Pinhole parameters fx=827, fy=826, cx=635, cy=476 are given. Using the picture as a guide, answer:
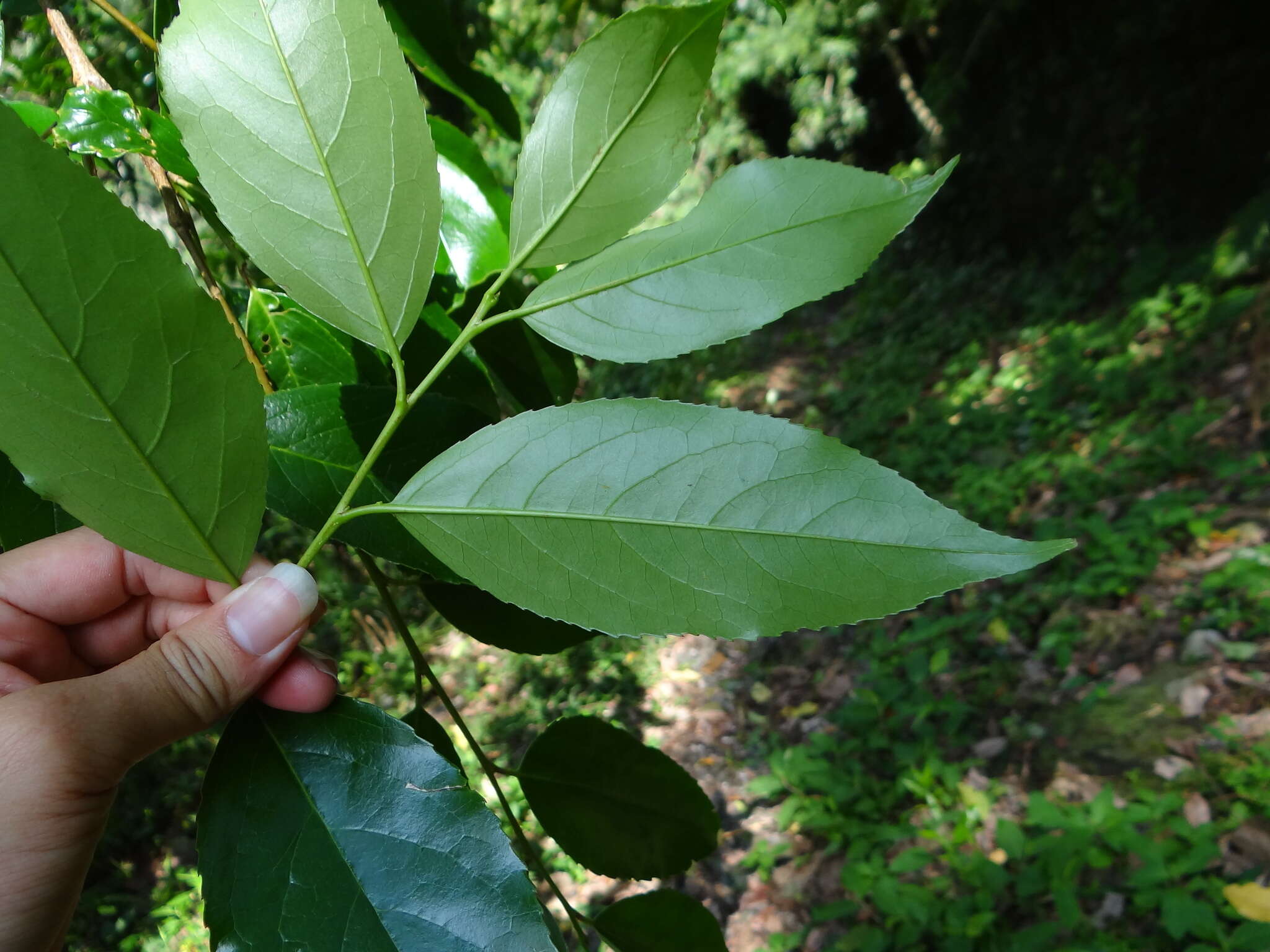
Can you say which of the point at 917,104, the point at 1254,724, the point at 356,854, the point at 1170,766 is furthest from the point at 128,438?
→ the point at 917,104

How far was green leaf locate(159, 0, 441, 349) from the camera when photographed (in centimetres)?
49

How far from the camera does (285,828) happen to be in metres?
0.50

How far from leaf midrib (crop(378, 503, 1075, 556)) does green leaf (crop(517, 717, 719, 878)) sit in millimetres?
384

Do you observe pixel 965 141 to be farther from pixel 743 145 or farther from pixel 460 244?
pixel 460 244

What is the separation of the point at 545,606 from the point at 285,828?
0.68ft

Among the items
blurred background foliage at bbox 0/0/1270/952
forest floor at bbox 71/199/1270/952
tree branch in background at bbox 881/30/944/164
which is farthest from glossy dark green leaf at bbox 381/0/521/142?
tree branch in background at bbox 881/30/944/164

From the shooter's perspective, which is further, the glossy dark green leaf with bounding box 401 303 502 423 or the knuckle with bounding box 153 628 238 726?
the glossy dark green leaf with bounding box 401 303 502 423

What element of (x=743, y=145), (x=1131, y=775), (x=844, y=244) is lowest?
(x=1131, y=775)

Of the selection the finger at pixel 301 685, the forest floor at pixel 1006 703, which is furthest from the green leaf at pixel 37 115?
the forest floor at pixel 1006 703

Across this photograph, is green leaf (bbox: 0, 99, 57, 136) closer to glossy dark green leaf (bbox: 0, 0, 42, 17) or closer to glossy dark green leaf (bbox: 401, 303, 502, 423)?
glossy dark green leaf (bbox: 0, 0, 42, 17)

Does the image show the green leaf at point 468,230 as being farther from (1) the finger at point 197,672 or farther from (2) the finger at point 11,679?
(2) the finger at point 11,679

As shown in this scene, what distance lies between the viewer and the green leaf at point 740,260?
0.50m

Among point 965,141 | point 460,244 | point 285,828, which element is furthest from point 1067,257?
point 285,828

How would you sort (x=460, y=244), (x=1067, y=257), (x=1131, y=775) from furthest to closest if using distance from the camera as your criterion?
(x=1067, y=257)
(x=1131, y=775)
(x=460, y=244)
